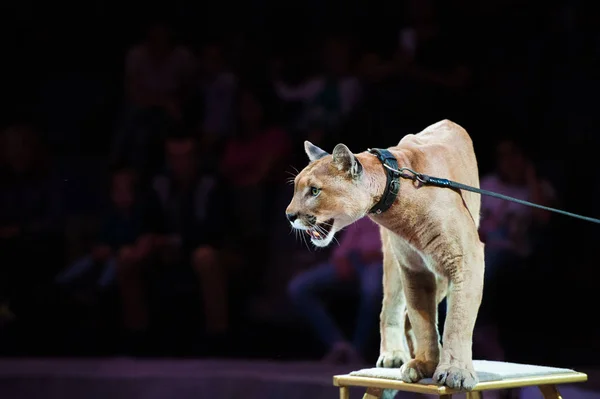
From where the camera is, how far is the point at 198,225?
4.95m

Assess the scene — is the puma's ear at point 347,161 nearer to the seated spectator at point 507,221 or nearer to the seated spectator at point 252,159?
the seated spectator at point 507,221

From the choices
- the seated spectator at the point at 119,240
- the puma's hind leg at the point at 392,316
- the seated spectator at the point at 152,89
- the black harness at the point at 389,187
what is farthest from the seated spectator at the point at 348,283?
the black harness at the point at 389,187

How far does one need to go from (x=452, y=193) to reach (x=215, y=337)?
2.48 metres

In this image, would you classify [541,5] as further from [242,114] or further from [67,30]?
[67,30]

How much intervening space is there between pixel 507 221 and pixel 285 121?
1.32 metres

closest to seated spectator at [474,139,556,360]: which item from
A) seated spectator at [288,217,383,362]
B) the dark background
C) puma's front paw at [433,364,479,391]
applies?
the dark background

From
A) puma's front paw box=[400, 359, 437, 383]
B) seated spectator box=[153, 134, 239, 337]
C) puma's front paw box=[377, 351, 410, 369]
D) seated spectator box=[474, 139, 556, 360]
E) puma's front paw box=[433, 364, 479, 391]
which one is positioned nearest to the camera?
puma's front paw box=[433, 364, 479, 391]

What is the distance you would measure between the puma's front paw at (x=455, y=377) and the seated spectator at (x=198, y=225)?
8.17 feet

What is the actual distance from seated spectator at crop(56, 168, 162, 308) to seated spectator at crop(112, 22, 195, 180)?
22 cm

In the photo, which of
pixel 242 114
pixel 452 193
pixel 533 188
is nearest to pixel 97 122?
pixel 242 114

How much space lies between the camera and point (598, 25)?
185 inches

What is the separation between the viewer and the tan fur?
243 cm

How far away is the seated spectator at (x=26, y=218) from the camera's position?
5035 mm

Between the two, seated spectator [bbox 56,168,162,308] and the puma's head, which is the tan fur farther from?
seated spectator [bbox 56,168,162,308]
